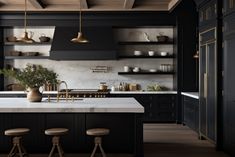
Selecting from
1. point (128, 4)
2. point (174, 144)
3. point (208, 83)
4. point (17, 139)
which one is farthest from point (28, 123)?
point (128, 4)

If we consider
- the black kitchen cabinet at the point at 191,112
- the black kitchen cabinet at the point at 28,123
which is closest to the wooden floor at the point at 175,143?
the black kitchen cabinet at the point at 191,112

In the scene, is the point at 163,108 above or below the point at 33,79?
below

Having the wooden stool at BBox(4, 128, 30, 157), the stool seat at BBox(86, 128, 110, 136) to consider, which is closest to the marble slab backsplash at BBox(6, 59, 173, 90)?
the wooden stool at BBox(4, 128, 30, 157)

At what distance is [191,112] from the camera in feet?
25.4

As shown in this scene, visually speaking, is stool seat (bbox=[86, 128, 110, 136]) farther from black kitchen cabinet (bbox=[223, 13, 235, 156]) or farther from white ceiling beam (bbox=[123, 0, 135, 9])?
white ceiling beam (bbox=[123, 0, 135, 9])

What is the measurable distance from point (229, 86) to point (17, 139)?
3101 millimetres

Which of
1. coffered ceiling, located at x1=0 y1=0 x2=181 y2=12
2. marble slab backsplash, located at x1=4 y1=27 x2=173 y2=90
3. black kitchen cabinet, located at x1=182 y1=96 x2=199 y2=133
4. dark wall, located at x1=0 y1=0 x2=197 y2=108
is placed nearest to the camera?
black kitchen cabinet, located at x1=182 y1=96 x2=199 y2=133

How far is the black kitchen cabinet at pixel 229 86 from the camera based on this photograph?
5.10 metres

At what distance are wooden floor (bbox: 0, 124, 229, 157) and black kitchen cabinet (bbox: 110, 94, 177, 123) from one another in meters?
0.65

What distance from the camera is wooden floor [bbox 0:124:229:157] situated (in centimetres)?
548

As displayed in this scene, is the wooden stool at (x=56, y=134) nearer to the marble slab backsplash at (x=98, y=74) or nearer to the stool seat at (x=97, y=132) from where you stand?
the stool seat at (x=97, y=132)

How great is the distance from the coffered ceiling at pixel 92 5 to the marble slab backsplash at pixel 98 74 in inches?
56.2

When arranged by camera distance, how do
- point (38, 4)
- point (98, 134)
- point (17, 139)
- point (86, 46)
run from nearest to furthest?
1. point (98, 134)
2. point (17, 139)
3. point (38, 4)
4. point (86, 46)

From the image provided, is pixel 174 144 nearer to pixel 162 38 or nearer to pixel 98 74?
pixel 162 38
